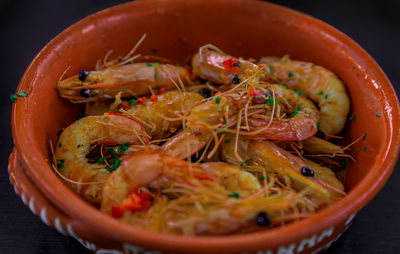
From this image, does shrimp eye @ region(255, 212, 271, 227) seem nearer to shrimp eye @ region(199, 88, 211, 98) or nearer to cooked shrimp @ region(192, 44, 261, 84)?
cooked shrimp @ region(192, 44, 261, 84)

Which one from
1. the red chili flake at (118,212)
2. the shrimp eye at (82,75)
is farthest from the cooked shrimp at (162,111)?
the red chili flake at (118,212)

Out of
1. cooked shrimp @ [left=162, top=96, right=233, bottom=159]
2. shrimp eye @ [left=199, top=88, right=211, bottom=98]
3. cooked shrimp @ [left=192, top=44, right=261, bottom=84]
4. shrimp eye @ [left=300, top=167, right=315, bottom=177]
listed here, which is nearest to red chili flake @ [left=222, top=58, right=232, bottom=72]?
cooked shrimp @ [left=192, top=44, right=261, bottom=84]

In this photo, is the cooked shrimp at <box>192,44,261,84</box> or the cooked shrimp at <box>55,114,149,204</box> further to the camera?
the cooked shrimp at <box>192,44,261,84</box>

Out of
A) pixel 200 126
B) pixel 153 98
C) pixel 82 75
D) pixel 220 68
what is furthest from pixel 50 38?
pixel 200 126

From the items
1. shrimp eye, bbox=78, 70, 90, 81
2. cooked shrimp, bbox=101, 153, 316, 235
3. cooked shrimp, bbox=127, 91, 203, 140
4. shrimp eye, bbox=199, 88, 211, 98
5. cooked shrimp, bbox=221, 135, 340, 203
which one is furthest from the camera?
shrimp eye, bbox=199, 88, 211, 98

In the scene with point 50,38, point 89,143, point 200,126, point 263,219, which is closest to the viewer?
point 263,219

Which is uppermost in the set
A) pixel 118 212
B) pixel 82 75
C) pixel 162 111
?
pixel 82 75

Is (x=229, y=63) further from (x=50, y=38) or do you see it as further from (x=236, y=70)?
(x=50, y=38)

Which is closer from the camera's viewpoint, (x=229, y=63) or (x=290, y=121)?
(x=290, y=121)
